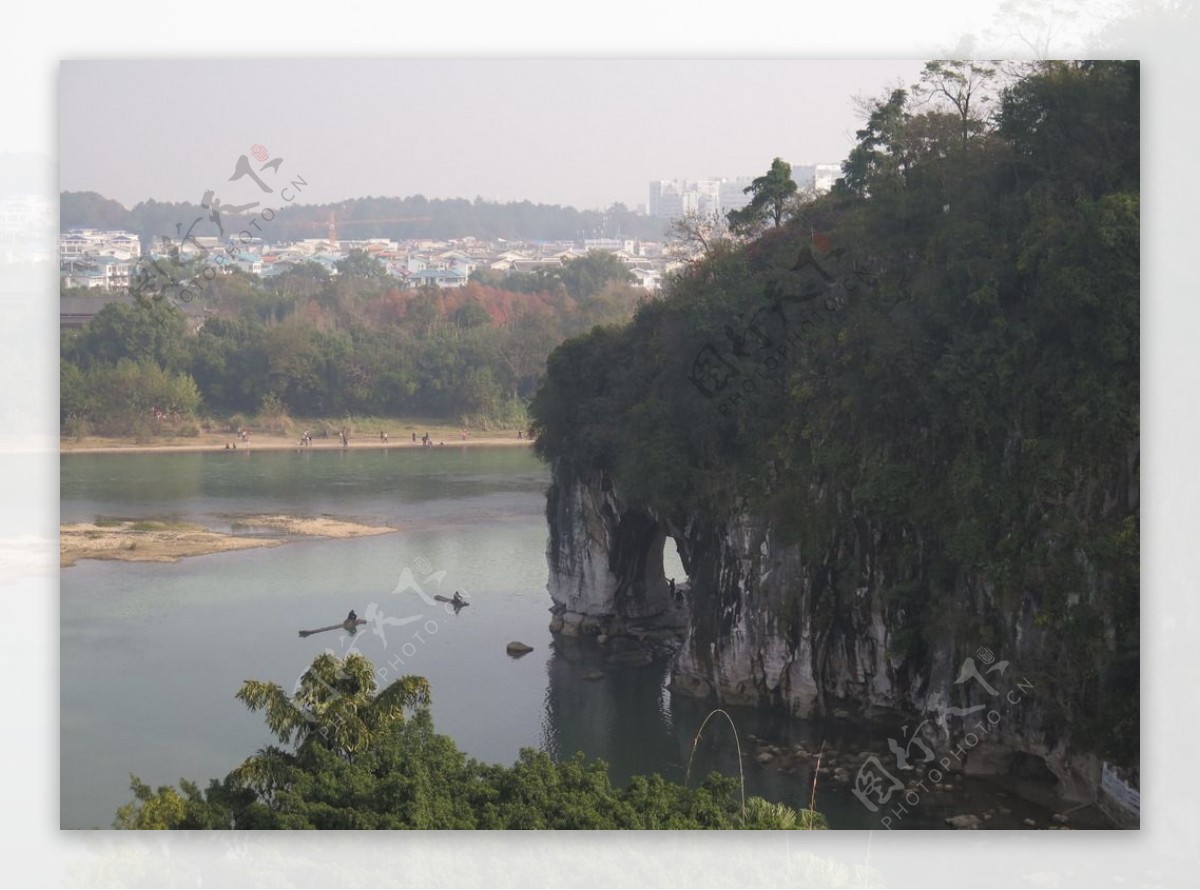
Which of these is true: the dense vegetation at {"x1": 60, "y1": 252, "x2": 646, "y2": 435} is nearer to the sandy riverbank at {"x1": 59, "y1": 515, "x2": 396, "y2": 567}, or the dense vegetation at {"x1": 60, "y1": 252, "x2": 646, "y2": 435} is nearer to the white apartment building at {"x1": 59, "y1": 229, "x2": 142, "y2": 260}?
the sandy riverbank at {"x1": 59, "y1": 515, "x2": 396, "y2": 567}

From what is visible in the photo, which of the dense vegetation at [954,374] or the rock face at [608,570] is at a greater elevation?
the dense vegetation at [954,374]

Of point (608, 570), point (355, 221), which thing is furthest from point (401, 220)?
point (608, 570)

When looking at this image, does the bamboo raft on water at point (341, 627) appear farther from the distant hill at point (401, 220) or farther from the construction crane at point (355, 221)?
the construction crane at point (355, 221)

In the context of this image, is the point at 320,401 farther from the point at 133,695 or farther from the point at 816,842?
the point at 816,842

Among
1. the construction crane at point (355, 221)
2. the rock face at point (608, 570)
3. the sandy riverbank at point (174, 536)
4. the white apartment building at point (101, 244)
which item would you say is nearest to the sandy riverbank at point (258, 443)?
the sandy riverbank at point (174, 536)

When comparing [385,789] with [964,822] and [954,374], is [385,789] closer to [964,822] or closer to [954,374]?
[964,822]

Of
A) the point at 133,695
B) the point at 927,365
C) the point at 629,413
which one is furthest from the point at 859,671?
the point at 133,695

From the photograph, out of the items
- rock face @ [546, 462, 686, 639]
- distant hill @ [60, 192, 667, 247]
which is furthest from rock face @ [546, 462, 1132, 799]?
distant hill @ [60, 192, 667, 247]

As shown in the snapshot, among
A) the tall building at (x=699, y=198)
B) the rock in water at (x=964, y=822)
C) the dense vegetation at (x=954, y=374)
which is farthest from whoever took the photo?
the tall building at (x=699, y=198)
